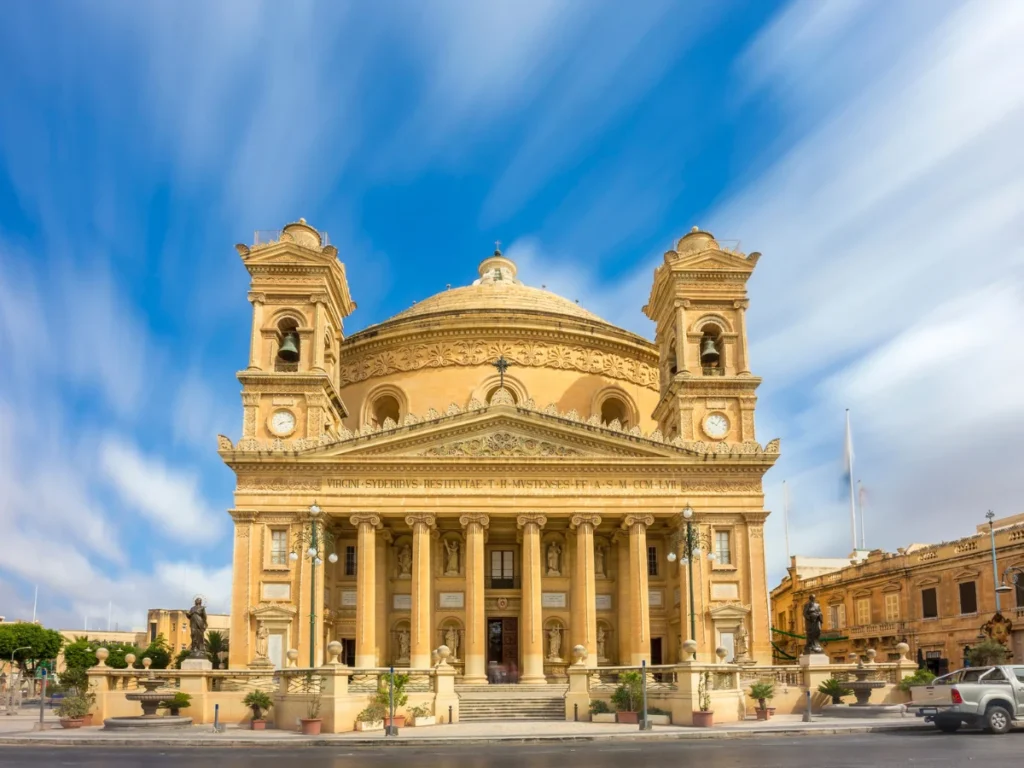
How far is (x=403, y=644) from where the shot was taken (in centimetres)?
4694

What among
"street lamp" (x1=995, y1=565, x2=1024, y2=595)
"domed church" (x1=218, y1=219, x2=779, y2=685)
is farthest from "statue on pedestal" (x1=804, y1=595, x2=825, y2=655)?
"street lamp" (x1=995, y1=565, x2=1024, y2=595)

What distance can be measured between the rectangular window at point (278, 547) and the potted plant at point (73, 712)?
41.7 ft

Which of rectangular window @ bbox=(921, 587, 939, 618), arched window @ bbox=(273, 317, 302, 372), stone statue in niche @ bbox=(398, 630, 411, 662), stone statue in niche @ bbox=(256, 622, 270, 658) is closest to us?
stone statue in niche @ bbox=(256, 622, 270, 658)

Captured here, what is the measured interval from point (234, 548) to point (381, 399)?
13950 mm

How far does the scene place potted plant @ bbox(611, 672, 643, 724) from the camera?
3178 centimetres

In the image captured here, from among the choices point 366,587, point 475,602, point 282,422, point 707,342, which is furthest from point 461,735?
point 707,342

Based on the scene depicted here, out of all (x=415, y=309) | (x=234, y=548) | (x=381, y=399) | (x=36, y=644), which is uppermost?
(x=415, y=309)

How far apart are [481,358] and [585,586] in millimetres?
14923

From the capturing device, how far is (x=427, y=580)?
147 feet

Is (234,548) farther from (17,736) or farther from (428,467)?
(17,736)

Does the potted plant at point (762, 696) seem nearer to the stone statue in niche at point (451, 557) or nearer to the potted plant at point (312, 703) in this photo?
the potted plant at point (312, 703)

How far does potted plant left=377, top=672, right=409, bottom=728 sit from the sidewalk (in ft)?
3.62

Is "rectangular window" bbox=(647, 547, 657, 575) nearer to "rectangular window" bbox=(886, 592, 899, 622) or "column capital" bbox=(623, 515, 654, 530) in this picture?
"column capital" bbox=(623, 515, 654, 530)

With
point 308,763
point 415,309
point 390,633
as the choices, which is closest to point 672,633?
point 390,633
